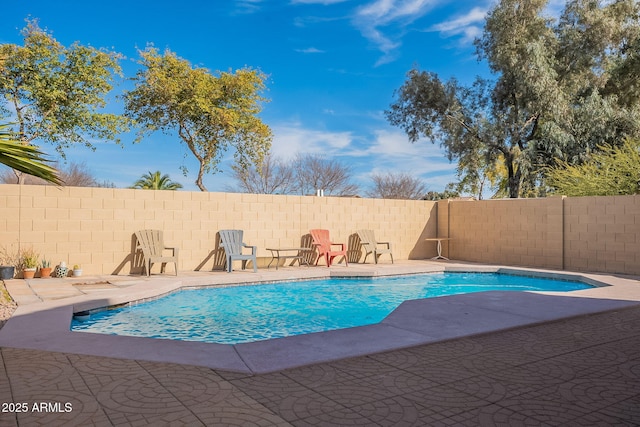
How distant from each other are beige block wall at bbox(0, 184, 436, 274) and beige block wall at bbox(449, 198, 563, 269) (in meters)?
1.55

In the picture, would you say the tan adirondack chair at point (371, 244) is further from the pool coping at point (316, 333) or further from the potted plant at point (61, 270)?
the potted plant at point (61, 270)

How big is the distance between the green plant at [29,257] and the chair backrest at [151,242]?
5.29 feet

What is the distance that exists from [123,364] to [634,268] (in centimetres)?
942

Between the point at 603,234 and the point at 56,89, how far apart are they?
14570 mm

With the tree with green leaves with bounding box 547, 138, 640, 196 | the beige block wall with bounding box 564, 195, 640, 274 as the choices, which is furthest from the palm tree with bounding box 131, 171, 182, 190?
the beige block wall with bounding box 564, 195, 640, 274

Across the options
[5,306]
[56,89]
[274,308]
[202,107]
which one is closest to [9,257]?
[5,306]

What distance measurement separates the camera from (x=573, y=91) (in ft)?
55.2

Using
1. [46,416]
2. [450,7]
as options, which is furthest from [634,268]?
[450,7]

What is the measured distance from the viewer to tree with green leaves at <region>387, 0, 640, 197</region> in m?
16.4

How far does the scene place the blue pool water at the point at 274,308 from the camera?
16.7ft

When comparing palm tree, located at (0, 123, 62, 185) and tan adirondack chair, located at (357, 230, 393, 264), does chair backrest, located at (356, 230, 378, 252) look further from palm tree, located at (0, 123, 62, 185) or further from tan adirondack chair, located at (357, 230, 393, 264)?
palm tree, located at (0, 123, 62, 185)

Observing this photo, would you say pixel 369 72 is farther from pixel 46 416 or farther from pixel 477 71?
pixel 46 416

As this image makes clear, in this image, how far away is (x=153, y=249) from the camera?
8578mm

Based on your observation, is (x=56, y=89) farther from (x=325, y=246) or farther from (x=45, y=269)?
(x=325, y=246)
